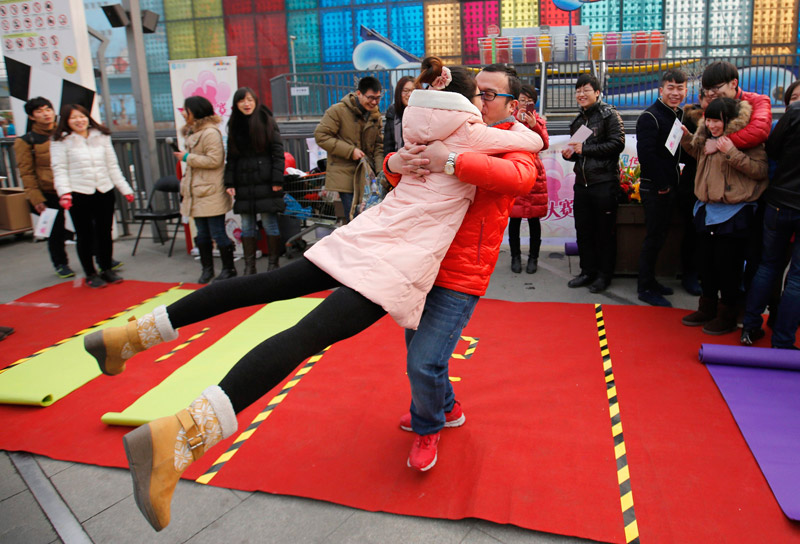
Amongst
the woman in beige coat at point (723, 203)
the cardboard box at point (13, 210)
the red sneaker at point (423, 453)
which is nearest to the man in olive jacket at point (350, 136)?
the woman in beige coat at point (723, 203)

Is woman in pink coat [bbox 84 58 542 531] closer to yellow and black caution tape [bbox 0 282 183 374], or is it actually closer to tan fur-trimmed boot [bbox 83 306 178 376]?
tan fur-trimmed boot [bbox 83 306 178 376]

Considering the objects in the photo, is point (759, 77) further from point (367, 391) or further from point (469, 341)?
point (367, 391)

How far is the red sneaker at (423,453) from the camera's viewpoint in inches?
107

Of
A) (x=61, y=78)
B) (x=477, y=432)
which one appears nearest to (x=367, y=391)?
Answer: (x=477, y=432)

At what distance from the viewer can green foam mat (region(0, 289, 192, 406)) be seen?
3.61m

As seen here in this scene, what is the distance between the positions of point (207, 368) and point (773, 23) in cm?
1601

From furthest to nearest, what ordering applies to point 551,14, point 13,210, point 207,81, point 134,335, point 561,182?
1. point 551,14
2. point 13,210
3. point 561,182
4. point 207,81
5. point 134,335

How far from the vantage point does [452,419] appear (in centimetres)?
314

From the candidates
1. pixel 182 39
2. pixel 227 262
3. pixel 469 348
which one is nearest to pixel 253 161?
pixel 227 262

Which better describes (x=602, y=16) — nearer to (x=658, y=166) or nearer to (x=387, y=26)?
(x=387, y=26)

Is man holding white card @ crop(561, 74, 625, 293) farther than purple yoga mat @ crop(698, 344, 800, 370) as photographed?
Yes

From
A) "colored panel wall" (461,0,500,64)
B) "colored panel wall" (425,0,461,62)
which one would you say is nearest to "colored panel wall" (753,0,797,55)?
"colored panel wall" (461,0,500,64)

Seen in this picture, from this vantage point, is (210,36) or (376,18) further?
(210,36)

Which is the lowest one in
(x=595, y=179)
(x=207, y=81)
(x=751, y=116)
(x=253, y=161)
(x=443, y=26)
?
(x=595, y=179)
